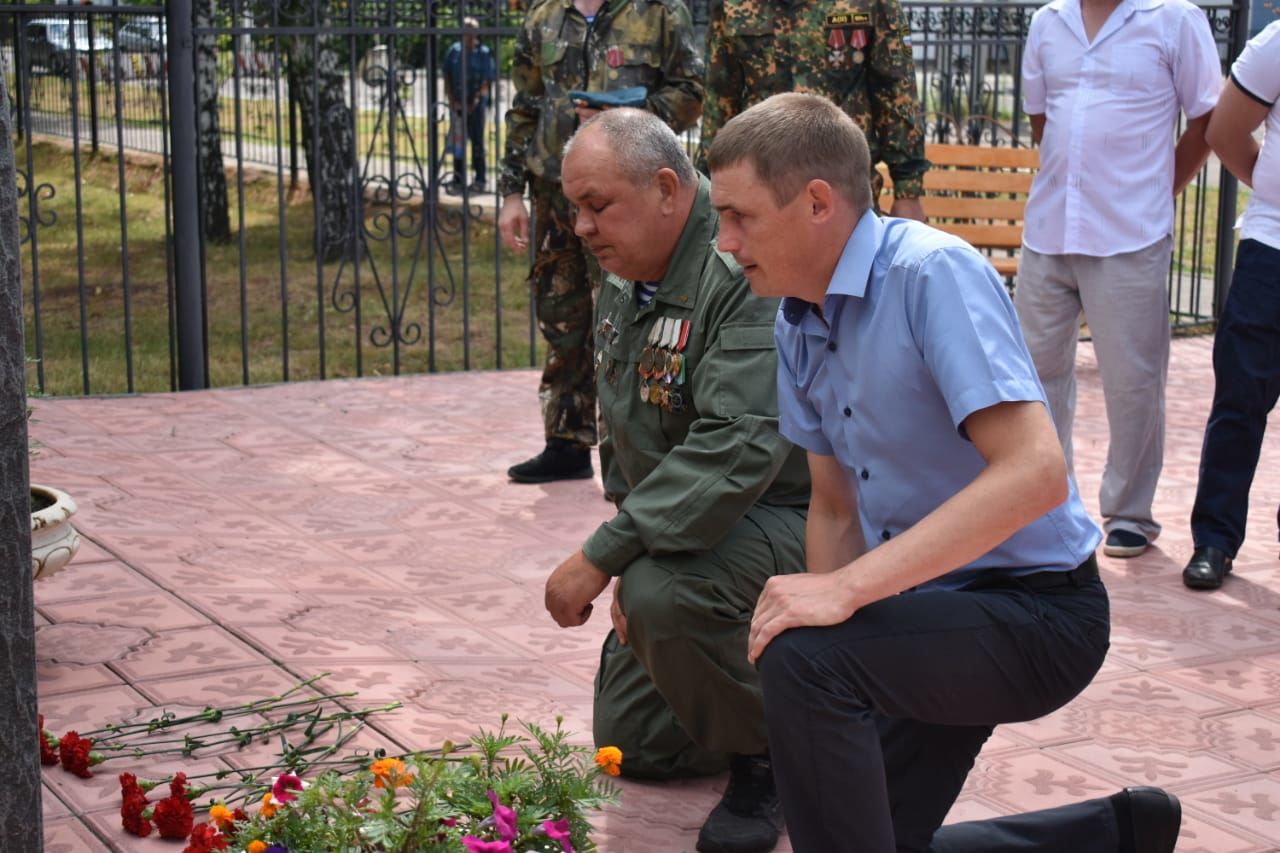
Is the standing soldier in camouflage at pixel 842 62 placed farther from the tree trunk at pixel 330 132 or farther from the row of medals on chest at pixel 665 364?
the tree trunk at pixel 330 132

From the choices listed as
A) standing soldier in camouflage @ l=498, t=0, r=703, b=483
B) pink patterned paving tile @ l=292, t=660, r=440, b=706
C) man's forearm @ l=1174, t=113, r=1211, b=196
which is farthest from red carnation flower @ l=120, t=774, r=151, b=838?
man's forearm @ l=1174, t=113, r=1211, b=196

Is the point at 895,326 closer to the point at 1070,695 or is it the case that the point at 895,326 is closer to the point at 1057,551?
the point at 1057,551

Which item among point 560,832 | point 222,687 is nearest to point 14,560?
point 560,832

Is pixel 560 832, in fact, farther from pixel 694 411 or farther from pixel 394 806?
pixel 694 411

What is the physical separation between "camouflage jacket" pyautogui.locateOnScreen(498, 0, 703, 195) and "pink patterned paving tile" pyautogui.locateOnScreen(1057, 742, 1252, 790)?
9.17 feet

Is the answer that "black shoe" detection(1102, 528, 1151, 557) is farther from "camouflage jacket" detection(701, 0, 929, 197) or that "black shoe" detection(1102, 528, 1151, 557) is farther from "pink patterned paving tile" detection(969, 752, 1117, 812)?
"pink patterned paving tile" detection(969, 752, 1117, 812)

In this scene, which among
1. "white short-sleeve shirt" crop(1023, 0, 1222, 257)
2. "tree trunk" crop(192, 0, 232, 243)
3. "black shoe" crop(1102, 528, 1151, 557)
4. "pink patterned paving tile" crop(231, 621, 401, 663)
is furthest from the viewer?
"tree trunk" crop(192, 0, 232, 243)

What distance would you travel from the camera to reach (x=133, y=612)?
4590 millimetres

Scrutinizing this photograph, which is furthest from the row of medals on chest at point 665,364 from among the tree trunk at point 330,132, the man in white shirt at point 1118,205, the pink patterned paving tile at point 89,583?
the tree trunk at point 330,132

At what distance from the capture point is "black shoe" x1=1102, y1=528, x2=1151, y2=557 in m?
5.39

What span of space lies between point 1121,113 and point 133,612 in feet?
10.6

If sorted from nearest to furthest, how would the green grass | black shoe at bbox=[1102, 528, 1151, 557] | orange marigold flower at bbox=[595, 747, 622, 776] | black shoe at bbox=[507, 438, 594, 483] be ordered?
orange marigold flower at bbox=[595, 747, 622, 776] → black shoe at bbox=[1102, 528, 1151, 557] → black shoe at bbox=[507, 438, 594, 483] → the green grass

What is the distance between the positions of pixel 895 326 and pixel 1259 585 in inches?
117

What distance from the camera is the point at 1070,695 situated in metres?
2.70
